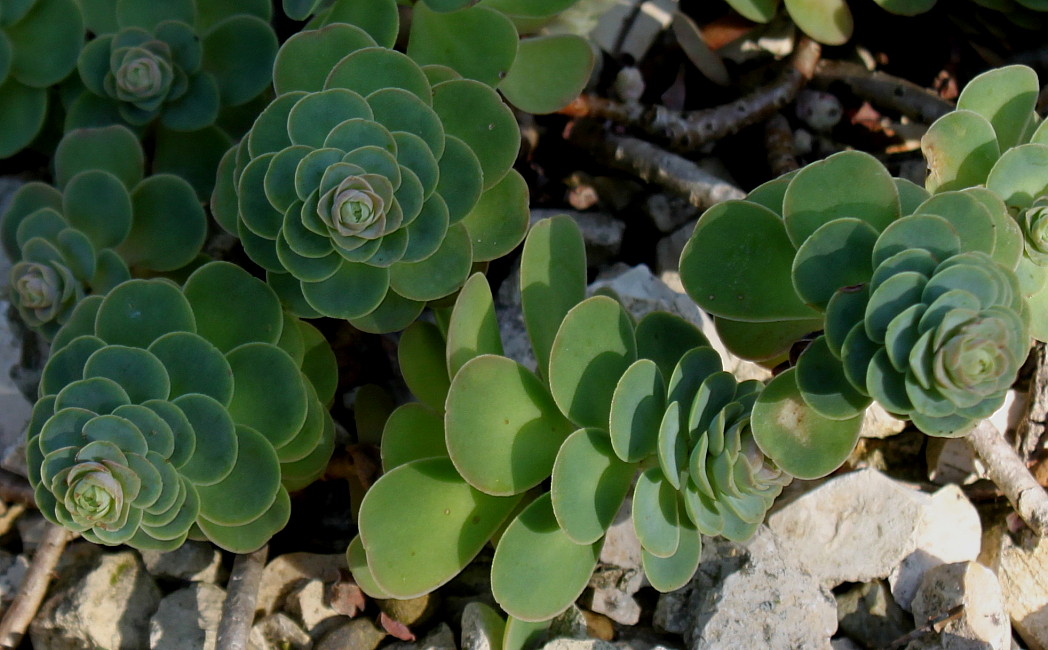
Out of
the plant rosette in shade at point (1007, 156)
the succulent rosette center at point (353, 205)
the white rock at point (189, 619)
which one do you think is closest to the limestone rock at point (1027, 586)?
the plant rosette in shade at point (1007, 156)

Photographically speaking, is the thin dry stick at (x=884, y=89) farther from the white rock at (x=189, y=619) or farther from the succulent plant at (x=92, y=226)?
the white rock at (x=189, y=619)

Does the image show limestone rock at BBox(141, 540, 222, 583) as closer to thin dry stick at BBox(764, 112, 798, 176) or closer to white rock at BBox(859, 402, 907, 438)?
white rock at BBox(859, 402, 907, 438)

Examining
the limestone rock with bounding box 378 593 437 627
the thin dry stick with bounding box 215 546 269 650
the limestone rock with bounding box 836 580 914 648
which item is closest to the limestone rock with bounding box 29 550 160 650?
the thin dry stick with bounding box 215 546 269 650

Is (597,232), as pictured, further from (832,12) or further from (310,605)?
(310,605)

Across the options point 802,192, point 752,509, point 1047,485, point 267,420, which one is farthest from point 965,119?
point 267,420

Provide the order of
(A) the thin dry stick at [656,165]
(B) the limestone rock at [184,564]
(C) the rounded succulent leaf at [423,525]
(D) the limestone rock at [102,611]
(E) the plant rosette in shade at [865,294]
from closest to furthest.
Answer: (E) the plant rosette in shade at [865,294]
(C) the rounded succulent leaf at [423,525]
(D) the limestone rock at [102,611]
(B) the limestone rock at [184,564]
(A) the thin dry stick at [656,165]

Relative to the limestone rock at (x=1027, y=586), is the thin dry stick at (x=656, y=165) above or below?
above

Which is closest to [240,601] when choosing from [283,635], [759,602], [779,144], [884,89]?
[283,635]
